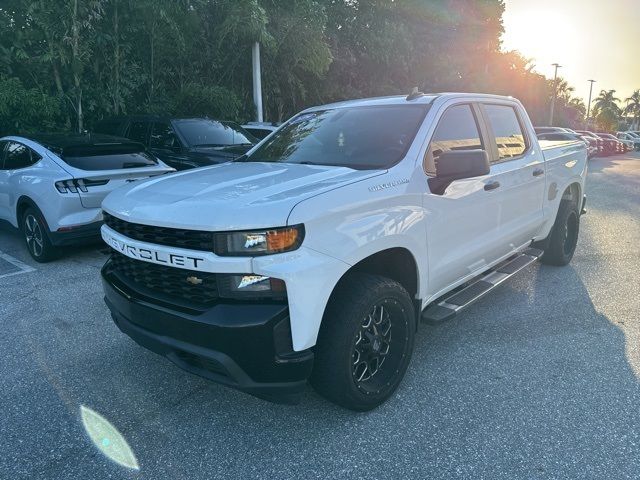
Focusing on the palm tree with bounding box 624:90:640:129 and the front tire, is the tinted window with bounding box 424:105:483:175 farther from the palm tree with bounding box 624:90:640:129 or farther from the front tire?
the palm tree with bounding box 624:90:640:129

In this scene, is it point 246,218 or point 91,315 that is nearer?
point 246,218

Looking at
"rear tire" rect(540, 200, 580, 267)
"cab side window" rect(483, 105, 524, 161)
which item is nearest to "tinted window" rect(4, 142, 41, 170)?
"cab side window" rect(483, 105, 524, 161)

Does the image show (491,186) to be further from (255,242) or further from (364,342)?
(255,242)

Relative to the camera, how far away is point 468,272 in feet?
12.1

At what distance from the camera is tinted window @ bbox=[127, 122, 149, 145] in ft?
27.6

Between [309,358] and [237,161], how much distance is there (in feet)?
6.84

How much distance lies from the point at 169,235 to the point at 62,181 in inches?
150

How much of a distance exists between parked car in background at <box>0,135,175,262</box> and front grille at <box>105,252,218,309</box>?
10.0ft

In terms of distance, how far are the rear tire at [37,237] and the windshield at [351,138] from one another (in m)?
3.23

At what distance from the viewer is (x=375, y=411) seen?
2871 mm

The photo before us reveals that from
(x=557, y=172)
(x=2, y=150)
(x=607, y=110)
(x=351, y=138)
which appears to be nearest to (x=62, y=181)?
(x=2, y=150)

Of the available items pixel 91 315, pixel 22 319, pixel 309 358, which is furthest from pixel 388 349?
pixel 22 319

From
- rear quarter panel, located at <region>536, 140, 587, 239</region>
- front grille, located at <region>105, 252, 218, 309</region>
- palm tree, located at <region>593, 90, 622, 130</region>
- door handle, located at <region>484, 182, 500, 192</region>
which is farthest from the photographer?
palm tree, located at <region>593, 90, 622, 130</region>

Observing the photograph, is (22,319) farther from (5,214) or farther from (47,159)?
(5,214)
